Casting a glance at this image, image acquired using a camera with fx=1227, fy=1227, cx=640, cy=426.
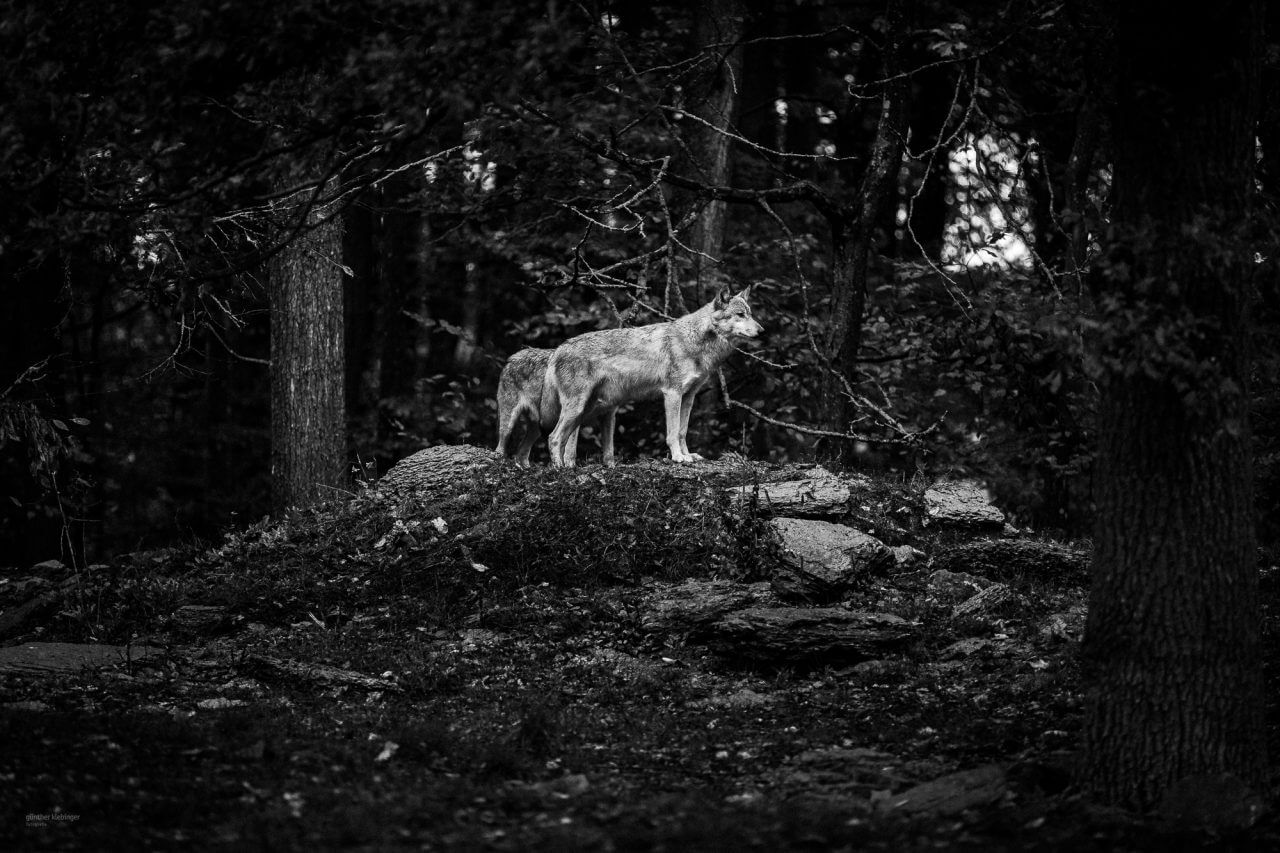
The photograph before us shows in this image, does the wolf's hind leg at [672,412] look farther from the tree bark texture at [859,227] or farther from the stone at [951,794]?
the stone at [951,794]

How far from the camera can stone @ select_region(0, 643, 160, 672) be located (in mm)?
10336

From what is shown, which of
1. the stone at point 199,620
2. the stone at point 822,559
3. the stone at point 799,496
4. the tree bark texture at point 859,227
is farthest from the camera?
the tree bark texture at point 859,227

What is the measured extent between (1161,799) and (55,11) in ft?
28.4

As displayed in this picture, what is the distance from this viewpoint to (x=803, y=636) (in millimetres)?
10750

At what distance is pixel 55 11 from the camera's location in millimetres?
8047

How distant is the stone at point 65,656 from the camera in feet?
33.9

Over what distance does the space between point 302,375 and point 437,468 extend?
2.48 meters

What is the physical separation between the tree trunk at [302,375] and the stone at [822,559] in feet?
22.1

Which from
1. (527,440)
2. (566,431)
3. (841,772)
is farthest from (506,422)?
(841,772)

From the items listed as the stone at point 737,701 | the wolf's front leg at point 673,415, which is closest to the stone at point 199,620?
the stone at point 737,701

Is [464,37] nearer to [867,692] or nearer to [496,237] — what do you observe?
[867,692]

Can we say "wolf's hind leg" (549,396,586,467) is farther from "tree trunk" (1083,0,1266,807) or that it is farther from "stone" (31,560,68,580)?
"tree trunk" (1083,0,1266,807)

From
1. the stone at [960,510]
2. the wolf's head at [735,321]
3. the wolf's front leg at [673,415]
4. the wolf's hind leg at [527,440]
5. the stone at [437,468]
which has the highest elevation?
the wolf's head at [735,321]

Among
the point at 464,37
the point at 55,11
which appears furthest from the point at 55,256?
the point at 464,37
